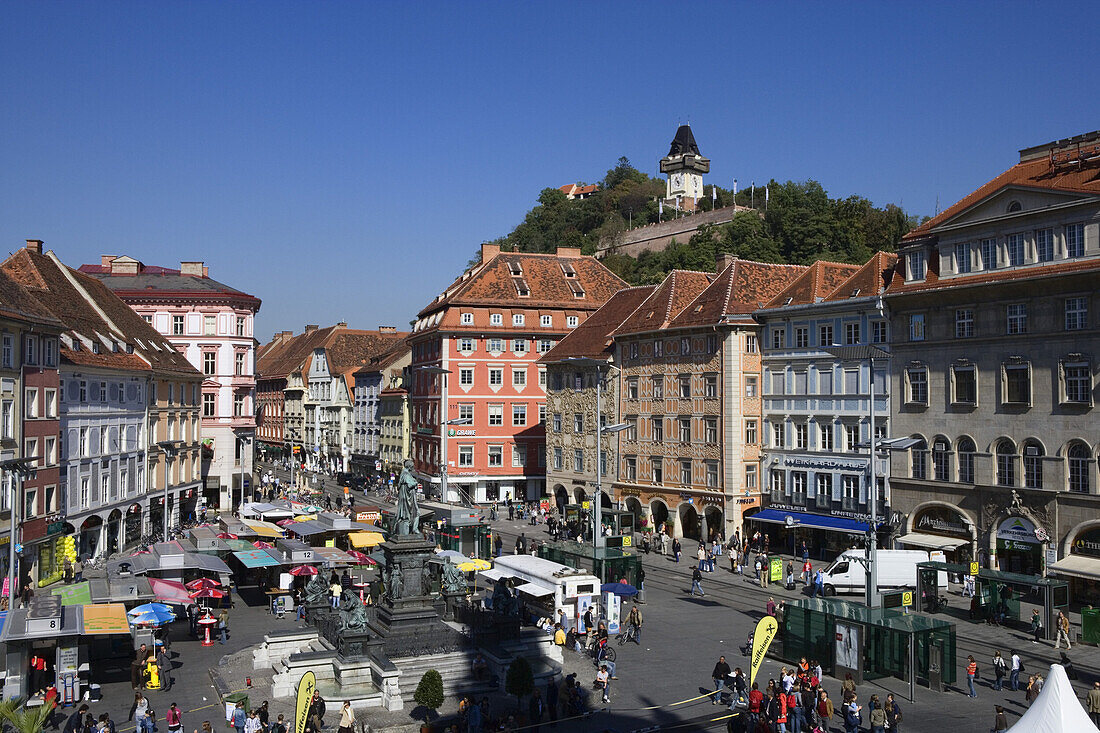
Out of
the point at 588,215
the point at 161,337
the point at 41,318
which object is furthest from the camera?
the point at 588,215

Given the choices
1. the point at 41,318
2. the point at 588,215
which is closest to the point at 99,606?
the point at 41,318

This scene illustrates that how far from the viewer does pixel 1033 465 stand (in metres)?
42.0

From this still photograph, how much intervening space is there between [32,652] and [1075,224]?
38692mm

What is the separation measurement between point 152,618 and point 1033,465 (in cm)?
3316

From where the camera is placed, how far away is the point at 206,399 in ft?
250

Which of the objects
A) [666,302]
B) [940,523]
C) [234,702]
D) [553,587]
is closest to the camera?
[234,702]

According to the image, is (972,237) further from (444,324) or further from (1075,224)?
(444,324)

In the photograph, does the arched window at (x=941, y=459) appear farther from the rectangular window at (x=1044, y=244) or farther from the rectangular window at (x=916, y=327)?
the rectangular window at (x=1044, y=244)

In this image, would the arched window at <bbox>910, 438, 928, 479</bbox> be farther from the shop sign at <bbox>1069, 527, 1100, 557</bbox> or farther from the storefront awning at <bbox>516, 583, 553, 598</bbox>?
the storefront awning at <bbox>516, 583, 553, 598</bbox>

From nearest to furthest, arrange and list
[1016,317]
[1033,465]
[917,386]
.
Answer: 1. [1033,465]
2. [1016,317]
3. [917,386]

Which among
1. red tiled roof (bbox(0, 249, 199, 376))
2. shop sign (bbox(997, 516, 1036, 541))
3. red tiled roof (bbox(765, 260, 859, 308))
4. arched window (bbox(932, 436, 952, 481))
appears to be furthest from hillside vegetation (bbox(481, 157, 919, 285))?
red tiled roof (bbox(0, 249, 199, 376))

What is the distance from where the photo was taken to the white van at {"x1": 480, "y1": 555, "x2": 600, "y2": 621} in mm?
36812

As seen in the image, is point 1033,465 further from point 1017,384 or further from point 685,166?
point 685,166

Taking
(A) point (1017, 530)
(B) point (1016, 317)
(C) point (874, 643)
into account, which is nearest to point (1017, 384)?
(B) point (1016, 317)
